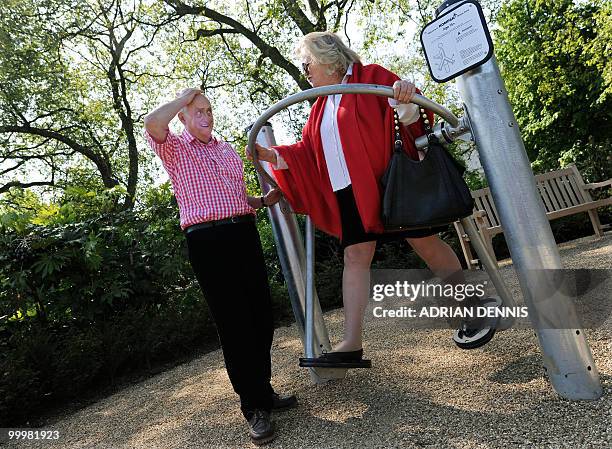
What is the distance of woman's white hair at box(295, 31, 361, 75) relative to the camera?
2541 millimetres

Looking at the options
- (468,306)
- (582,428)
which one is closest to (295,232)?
(468,306)

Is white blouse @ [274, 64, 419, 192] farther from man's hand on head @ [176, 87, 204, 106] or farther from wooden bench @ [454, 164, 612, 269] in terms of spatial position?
wooden bench @ [454, 164, 612, 269]

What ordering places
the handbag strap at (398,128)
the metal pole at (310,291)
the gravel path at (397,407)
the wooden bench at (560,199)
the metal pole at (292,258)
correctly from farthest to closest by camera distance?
the wooden bench at (560,199), the metal pole at (292,258), the metal pole at (310,291), the handbag strap at (398,128), the gravel path at (397,407)

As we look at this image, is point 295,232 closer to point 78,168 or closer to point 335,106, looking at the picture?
point 335,106

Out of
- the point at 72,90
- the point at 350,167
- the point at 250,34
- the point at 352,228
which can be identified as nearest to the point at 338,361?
the point at 352,228

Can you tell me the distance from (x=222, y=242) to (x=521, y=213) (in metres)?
1.30

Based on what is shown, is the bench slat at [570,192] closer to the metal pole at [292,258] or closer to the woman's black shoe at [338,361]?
the metal pole at [292,258]

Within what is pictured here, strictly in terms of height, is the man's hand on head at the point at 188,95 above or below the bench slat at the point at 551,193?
above

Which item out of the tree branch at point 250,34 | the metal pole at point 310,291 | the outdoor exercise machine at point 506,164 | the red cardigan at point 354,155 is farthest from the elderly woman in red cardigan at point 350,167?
the tree branch at point 250,34

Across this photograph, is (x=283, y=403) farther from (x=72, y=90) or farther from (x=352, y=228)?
(x=72, y=90)

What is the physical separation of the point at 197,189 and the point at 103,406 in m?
2.13

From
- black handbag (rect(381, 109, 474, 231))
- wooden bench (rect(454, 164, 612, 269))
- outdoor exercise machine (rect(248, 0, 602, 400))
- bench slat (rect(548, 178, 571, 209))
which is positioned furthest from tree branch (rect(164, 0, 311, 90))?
black handbag (rect(381, 109, 474, 231))

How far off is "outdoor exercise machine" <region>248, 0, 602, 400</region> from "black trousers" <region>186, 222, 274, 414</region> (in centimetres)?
64

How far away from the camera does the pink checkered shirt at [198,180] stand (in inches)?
98.7
